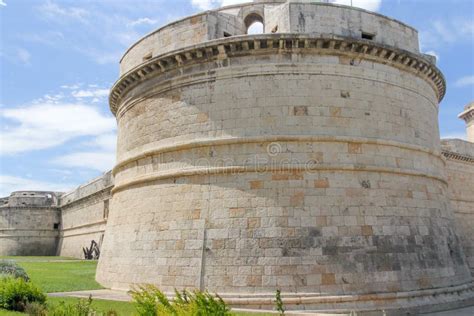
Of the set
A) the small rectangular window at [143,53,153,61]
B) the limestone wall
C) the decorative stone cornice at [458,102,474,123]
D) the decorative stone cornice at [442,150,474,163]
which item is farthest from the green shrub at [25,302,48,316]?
the limestone wall

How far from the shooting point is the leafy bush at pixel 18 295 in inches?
259

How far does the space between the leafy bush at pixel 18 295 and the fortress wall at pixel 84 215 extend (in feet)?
48.1

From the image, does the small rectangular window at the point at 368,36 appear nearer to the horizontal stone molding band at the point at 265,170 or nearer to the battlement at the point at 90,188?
the horizontal stone molding band at the point at 265,170

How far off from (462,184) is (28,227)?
30.7m

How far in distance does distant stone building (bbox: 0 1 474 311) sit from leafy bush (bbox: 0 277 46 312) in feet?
8.76

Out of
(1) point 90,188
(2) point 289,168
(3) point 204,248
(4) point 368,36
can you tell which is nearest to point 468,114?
(4) point 368,36

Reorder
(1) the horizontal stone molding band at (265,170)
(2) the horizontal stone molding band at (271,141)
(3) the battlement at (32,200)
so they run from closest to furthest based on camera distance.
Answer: (1) the horizontal stone molding band at (265,170), (2) the horizontal stone molding band at (271,141), (3) the battlement at (32,200)

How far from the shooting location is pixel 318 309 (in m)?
7.60

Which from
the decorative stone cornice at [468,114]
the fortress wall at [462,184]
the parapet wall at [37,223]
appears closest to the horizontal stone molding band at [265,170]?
the fortress wall at [462,184]

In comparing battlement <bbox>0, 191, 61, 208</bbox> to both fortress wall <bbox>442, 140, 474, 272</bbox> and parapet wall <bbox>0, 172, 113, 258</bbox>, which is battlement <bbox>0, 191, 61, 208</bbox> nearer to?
parapet wall <bbox>0, 172, 113, 258</bbox>

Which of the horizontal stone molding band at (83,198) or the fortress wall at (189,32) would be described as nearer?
the fortress wall at (189,32)

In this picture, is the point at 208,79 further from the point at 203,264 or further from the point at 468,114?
the point at 468,114

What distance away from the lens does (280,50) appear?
9.23 metres

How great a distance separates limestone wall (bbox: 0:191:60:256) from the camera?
1246 inches
